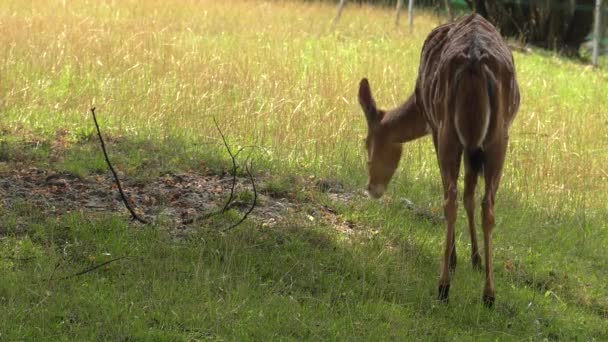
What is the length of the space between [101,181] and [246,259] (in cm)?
Result: 146

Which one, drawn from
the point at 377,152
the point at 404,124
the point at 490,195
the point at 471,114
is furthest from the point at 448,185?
the point at 377,152

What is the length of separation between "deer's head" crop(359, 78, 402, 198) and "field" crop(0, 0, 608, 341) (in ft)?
0.59

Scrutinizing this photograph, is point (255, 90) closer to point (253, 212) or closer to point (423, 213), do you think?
point (423, 213)

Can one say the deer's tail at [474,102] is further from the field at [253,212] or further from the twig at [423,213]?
the twig at [423,213]

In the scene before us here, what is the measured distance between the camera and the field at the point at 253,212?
5020mm

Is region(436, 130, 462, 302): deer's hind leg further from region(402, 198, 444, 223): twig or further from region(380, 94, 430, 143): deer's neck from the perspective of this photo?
region(402, 198, 444, 223): twig

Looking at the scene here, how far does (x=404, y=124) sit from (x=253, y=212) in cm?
120

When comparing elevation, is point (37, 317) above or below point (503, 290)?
above

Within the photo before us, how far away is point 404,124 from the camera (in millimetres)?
6547

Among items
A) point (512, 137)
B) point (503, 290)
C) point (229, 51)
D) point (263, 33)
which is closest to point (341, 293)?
point (503, 290)

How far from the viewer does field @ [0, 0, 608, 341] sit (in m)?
5.02

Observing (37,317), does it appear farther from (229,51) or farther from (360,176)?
(229,51)

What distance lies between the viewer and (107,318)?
4.68 metres

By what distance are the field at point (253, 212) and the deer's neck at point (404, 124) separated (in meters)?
0.56
